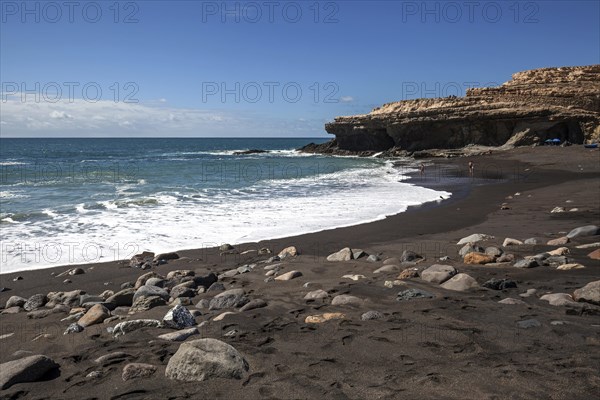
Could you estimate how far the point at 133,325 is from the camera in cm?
464

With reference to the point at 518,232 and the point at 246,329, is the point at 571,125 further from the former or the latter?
the point at 246,329

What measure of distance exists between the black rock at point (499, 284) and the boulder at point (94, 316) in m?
4.56

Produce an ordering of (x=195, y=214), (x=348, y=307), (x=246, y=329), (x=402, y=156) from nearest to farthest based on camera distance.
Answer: (x=246, y=329) → (x=348, y=307) → (x=195, y=214) → (x=402, y=156)

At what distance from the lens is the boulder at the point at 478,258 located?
670 centimetres

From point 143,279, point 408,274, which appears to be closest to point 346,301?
point 408,274

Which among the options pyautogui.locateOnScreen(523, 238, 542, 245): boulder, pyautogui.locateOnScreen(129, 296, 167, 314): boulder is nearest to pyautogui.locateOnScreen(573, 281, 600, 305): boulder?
pyautogui.locateOnScreen(523, 238, 542, 245): boulder

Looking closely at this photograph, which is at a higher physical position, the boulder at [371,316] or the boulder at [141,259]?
the boulder at [371,316]

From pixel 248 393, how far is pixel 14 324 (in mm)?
3873

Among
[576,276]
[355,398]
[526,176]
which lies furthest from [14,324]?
[526,176]

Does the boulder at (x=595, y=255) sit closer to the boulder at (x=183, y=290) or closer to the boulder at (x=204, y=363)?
the boulder at (x=204, y=363)

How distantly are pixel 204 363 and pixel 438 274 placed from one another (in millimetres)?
3561

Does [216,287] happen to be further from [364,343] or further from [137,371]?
[364,343]

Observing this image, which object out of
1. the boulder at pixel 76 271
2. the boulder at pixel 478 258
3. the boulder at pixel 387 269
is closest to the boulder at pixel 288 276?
the boulder at pixel 387 269

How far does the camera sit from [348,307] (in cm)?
497
